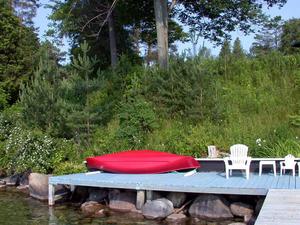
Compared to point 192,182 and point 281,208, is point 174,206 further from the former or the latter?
point 281,208

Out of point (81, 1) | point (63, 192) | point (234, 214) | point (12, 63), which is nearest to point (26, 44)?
point (12, 63)

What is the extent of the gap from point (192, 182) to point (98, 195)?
2.65 metres

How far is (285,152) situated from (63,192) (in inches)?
231

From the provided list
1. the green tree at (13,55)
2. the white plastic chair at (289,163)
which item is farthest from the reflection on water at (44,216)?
the green tree at (13,55)

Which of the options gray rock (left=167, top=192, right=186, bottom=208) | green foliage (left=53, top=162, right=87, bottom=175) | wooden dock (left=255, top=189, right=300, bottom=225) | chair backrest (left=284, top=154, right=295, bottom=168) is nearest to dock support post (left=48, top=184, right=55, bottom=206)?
green foliage (left=53, top=162, right=87, bottom=175)

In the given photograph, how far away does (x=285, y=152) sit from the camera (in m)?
11.7

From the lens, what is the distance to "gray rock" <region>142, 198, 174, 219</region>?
979 cm

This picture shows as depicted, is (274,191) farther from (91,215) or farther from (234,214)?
(91,215)

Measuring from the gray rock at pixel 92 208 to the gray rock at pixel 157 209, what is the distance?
1.12 metres

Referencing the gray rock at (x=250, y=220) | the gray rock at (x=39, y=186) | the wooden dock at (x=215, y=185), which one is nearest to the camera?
the wooden dock at (x=215, y=185)

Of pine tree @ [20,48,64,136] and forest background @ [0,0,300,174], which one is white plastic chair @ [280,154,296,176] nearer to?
forest background @ [0,0,300,174]

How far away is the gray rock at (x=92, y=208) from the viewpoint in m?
10.6

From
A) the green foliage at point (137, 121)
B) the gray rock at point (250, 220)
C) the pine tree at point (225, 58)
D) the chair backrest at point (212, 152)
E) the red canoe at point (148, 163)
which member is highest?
the pine tree at point (225, 58)

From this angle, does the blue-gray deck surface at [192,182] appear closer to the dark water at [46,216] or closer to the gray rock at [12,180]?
the dark water at [46,216]
